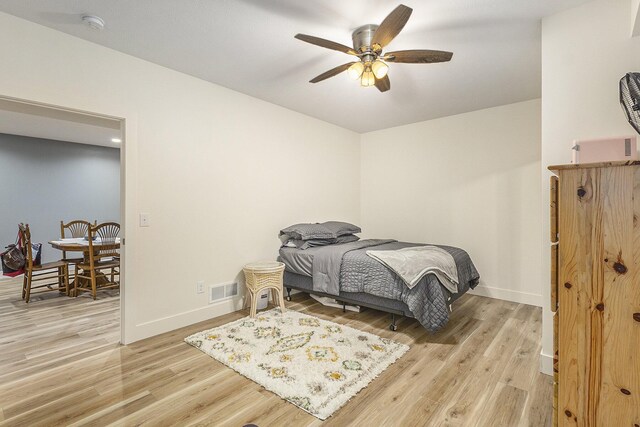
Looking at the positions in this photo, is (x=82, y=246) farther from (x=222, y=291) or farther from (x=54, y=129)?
(x=54, y=129)

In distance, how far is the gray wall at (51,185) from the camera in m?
5.26

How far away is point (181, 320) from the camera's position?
9.73ft

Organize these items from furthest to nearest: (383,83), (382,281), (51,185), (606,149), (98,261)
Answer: (51,185) → (98,261) → (382,281) → (383,83) → (606,149)

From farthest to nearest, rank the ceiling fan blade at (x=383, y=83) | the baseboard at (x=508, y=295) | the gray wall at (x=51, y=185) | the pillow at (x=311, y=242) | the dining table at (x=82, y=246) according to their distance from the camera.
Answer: the gray wall at (x=51, y=185) < the dining table at (x=82, y=246) < the pillow at (x=311, y=242) < the baseboard at (x=508, y=295) < the ceiling fan blade at (x=383, y=83)

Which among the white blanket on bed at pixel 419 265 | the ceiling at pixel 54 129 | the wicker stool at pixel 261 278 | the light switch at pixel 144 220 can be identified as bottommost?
the wicker stool at pixel 261 278

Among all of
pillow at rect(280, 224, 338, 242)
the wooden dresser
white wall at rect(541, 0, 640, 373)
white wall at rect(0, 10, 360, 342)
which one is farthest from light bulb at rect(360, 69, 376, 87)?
pillow at rect(280, 224, 338, 242)

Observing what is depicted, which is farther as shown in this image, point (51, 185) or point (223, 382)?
point (51, 185)

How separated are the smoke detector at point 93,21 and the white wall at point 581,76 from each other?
3.11 meters

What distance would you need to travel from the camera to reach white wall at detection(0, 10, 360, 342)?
228 cm

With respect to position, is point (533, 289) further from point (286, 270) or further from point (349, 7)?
point (349, 7)

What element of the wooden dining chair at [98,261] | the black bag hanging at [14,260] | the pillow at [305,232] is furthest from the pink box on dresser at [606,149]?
the black bag hanging at [14,260]

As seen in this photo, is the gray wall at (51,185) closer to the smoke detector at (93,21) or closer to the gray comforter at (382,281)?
the smoke detector at (93,21)

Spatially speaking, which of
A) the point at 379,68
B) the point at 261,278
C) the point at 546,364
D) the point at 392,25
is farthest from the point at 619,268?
the point at 261,278

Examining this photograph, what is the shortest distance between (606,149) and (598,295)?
1.11 metres
